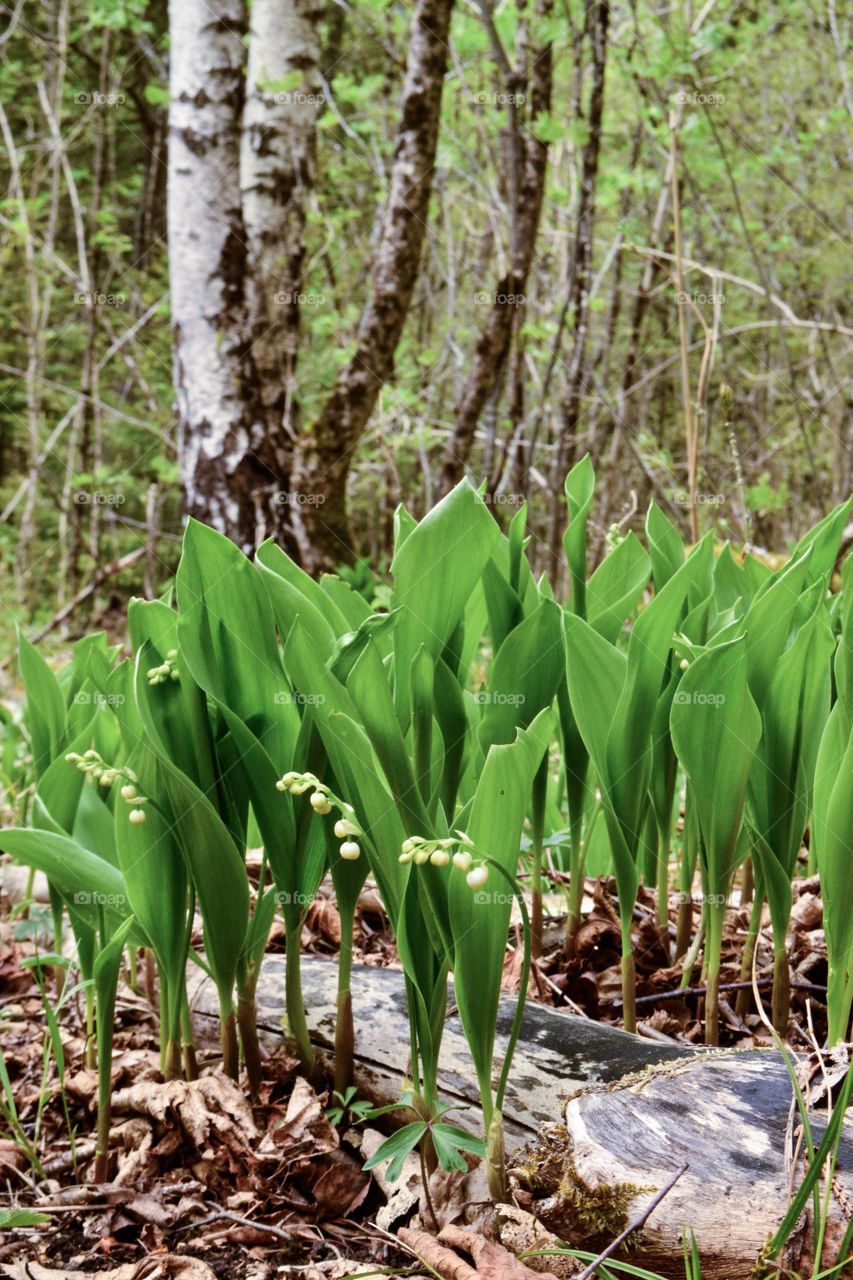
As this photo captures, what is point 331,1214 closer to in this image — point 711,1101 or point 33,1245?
point 33,1245

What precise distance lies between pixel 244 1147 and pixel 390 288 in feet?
12.9

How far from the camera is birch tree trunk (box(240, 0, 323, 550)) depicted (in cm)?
439

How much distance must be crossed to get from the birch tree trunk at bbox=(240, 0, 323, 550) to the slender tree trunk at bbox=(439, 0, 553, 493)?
0.89m

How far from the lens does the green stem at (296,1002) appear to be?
4.74ft

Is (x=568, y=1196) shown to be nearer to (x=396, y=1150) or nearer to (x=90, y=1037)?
(x=396, y=1150)

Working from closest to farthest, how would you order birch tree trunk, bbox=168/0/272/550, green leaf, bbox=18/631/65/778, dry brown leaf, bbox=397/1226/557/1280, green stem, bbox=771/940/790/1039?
1. dry brown leaf, bbox=397/1226/557/1280
2. green stem, bbox=771/940/790/1039
3. green leaf, bbox=18/631/65/778
4. birch tree trunk, bbox=168/0/272/550

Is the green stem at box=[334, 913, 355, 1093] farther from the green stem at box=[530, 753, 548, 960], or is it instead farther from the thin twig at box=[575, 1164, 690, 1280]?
the thin twig at box=[575, 1164, 690, 1280]

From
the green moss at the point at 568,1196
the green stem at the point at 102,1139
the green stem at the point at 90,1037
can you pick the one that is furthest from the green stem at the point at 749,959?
the green stem at the point at 90,1037

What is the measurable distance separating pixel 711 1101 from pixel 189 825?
2.35ft

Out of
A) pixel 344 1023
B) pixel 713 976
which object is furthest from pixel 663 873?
pixel 344 1023

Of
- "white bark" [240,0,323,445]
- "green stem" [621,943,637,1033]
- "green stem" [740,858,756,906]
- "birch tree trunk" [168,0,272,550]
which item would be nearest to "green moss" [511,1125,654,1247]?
"green stem" [621,943,637,1033]

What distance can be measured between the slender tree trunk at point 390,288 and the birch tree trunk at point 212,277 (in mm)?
338

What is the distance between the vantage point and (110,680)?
65.7 inches

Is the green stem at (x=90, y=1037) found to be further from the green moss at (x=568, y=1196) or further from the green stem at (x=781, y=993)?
the green stem at (x=781, y=993)
